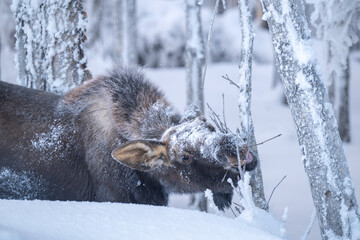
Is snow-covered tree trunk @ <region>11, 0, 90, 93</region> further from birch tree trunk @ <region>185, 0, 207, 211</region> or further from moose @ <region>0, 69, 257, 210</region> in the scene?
birch tree trunk @ <region>185, 0, 207, 211</region>

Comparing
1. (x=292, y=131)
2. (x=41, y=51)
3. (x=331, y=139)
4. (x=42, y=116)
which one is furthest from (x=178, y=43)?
(x=331, y=139)

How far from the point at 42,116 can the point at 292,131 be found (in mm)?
7649

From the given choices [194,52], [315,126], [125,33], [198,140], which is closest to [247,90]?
[198,140]

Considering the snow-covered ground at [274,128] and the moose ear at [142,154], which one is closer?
the moose ear at [142,154]

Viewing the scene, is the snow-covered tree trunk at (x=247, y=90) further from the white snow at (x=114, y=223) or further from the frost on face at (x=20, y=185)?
the frost on face at (x=20, y=185)

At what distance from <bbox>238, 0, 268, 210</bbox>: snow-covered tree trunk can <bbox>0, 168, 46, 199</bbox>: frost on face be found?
2.05 meters

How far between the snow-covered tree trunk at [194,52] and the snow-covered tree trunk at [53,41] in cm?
236

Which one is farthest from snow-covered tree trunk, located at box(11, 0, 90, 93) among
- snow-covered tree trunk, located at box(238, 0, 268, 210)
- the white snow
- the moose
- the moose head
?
the white snow

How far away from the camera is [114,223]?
2463 mm

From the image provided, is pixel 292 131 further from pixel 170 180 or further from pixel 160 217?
pixel 160 217

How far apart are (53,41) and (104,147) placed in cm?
179

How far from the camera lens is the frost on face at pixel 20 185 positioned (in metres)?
4.10

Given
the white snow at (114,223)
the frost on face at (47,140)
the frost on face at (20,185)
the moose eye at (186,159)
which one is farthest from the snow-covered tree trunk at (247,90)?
the frost on face at (20,185)

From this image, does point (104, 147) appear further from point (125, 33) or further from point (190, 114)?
point (125, 33)
